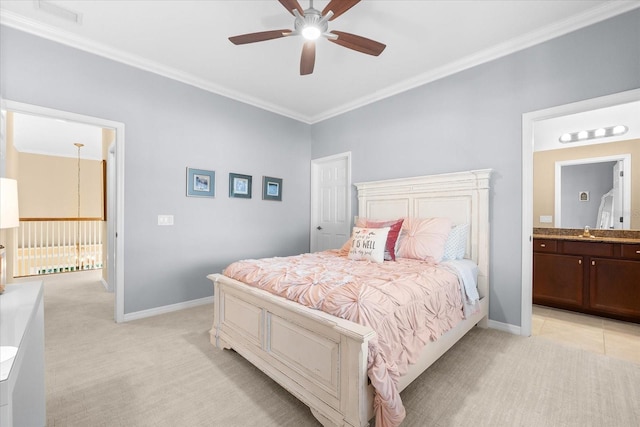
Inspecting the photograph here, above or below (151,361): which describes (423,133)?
above

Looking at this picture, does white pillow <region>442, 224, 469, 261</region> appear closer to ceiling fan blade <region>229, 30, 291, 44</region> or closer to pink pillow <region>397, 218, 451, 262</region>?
pink pillow <region>397, 218, 451, 262</region>

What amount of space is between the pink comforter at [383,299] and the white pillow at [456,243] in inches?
17.0

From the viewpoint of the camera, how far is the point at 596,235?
3598 mm

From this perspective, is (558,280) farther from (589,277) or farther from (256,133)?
(256,133)

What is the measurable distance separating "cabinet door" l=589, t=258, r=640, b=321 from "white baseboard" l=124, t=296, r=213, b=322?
4.54 metres

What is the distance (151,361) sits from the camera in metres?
2.24

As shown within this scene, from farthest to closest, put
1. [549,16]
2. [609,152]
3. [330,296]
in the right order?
[609,152] < [549,16] < [330,296]

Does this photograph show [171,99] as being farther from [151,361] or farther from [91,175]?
[91,175]

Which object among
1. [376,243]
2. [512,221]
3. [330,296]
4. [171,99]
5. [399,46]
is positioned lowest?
[330,296]

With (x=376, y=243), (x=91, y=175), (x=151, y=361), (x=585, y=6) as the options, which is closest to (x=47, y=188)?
(x=91, y=175)

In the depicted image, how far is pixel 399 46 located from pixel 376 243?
200 cm

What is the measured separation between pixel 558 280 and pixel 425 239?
75.5 inches

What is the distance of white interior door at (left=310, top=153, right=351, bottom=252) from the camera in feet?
14.6

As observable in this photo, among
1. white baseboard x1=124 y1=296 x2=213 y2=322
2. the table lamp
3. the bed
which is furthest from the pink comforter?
white baseboard x1=124 y1=296 x2=213 y2=322
